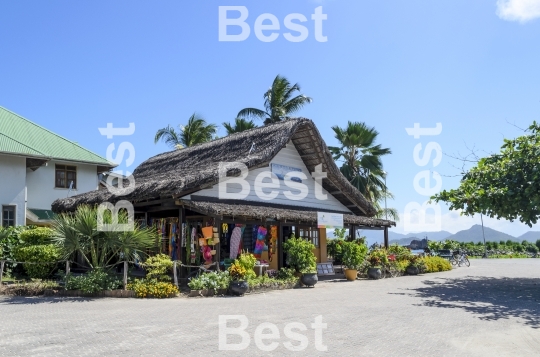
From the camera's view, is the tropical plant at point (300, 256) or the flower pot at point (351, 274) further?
the flower pot at point (351, 274)

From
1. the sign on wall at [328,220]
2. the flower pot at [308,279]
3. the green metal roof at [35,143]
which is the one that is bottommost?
the flower pot at [308,279]

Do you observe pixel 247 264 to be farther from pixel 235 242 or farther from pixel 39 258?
pixel 39 258

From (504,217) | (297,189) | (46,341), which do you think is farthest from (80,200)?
(504,217)

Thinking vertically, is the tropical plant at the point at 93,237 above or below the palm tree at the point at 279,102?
below

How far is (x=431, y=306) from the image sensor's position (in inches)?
478

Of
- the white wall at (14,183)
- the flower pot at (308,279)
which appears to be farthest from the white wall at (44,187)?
the flower pot at (308,279)

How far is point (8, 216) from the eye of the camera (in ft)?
73.2

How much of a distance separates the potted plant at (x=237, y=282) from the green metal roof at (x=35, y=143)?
12.8 metres

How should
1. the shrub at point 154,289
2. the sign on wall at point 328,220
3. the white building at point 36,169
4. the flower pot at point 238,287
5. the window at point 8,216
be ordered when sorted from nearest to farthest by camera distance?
the shrub at point 154,289, the flower pot at point 238,287, the sign on wall at point 328,220, the window at point 8,216, the white building at point 36,169

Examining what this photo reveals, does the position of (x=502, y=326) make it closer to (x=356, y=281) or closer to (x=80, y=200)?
(x=356, y=281)

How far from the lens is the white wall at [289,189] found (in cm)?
1808

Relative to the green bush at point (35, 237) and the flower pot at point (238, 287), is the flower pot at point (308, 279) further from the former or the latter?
the green bush at point (35, 237)

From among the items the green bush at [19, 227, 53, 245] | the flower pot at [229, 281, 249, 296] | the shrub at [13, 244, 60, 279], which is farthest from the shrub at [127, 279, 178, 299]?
the green bush at [19, 227, 53, 245]

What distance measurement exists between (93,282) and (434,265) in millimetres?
16243
